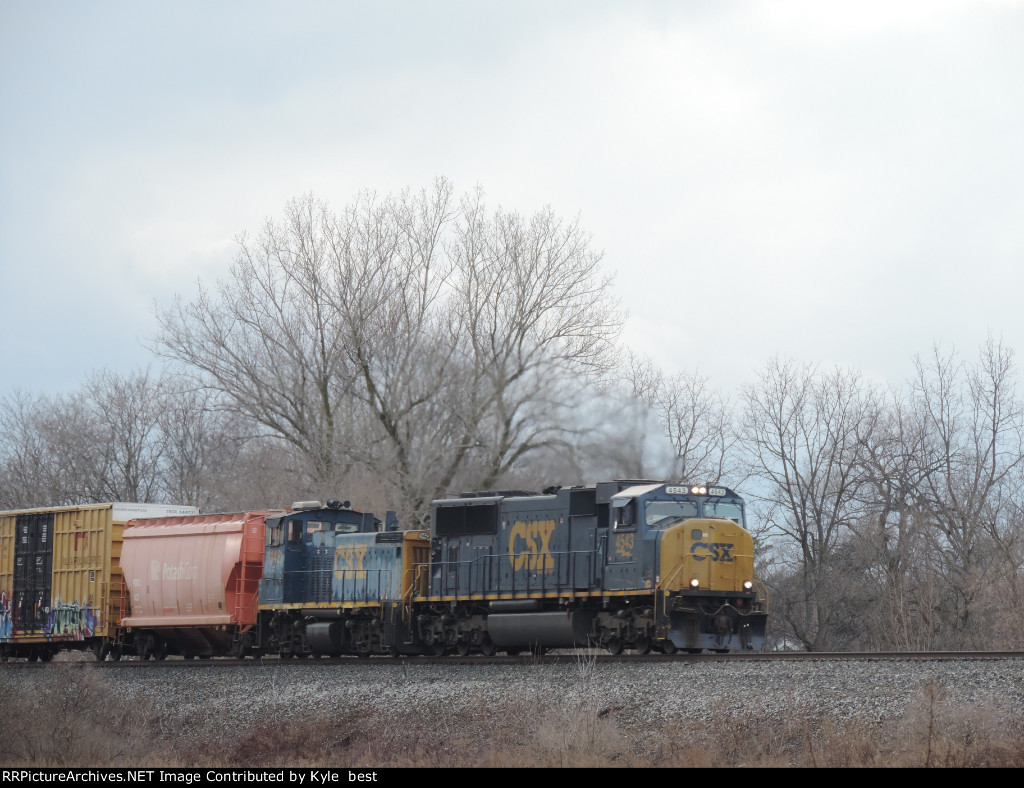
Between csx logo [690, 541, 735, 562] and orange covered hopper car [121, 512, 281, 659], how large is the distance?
407 inches

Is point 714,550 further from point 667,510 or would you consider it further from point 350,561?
point 350,561

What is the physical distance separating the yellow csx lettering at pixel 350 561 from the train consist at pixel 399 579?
0.04 meters

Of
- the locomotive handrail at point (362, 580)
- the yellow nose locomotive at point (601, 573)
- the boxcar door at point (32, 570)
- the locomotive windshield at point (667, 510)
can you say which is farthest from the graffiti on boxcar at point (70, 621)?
the locomotive windshield at point (667, 510)

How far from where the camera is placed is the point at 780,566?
133ft

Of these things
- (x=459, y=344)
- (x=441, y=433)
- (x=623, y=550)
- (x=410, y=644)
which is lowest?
(x=410, y=644)

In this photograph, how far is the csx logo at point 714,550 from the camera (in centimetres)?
1923

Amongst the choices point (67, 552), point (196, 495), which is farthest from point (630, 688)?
point (196, 495)

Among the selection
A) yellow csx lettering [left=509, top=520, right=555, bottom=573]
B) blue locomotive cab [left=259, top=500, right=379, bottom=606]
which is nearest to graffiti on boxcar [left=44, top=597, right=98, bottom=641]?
blue locomotive cab [left=259, top=500, right=379, bottom=606]

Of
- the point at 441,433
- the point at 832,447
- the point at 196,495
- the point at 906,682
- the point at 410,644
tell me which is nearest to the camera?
the point at 906,682

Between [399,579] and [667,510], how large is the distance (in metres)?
5.89

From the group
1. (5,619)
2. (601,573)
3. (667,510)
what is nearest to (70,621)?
(5,619)

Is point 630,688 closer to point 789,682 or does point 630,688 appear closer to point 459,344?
point 789,682

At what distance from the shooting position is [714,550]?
19469mm

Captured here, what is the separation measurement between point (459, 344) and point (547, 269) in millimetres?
4076
